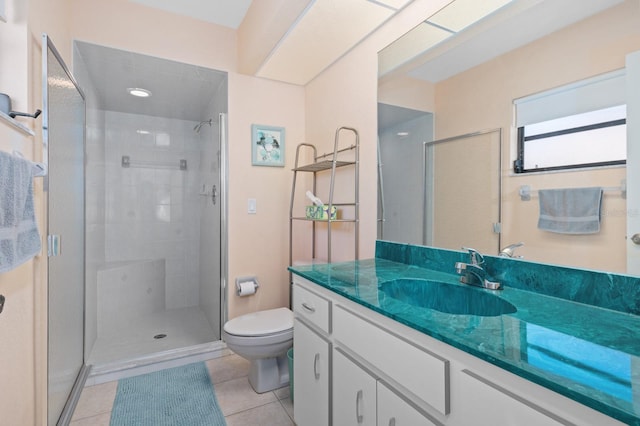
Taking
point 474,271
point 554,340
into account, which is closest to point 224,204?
point 474,271

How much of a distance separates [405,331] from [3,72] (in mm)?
1681

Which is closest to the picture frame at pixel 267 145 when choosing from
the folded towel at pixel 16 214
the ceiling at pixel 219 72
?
the ceiling at pixel 219 72

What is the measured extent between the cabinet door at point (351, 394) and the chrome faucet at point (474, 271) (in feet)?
1.70

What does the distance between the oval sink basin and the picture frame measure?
5.27ft

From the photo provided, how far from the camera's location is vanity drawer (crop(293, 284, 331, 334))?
1.22m

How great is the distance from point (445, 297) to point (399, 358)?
1.48ft

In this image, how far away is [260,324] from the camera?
1890 mm

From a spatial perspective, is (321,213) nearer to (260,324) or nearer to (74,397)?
(260,324)

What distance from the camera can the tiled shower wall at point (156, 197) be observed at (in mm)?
3326

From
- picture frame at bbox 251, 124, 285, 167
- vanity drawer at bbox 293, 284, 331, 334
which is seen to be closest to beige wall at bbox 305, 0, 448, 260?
picture frame at bbox 251, 124, 285, 167

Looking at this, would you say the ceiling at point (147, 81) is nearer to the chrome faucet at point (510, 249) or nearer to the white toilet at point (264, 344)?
the white toilet at point (264, 344)

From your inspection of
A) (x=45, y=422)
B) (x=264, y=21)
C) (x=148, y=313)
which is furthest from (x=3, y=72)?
(x=148, y=313)

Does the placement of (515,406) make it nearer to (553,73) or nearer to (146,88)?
(553,73)

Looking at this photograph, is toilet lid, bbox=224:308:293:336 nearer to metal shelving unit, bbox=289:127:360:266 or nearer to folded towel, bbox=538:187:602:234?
metal shelving unit, bbox=289:127:360:266
